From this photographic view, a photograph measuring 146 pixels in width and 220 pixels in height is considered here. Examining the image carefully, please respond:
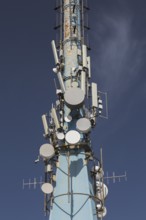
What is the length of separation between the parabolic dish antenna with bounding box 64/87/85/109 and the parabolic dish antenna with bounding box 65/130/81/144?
1.40 metres

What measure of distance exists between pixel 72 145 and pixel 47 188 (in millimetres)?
2525

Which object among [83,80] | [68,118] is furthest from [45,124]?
[83,80]

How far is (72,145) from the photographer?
22766 millimetres

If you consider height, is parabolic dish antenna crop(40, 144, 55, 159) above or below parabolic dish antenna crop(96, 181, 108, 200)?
above

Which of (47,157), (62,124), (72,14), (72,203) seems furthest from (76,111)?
(72,14)

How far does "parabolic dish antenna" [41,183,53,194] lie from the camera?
21984 mm

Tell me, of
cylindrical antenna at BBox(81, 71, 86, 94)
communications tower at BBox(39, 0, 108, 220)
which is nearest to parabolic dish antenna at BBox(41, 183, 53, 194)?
communications tower at BBox(39, 0, 108, 220)

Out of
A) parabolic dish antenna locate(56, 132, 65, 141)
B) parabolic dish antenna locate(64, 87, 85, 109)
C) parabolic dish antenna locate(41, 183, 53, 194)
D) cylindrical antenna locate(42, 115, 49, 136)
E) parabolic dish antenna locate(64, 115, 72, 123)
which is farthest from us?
cylindrical antenna locate(42, 115, 49, 136)

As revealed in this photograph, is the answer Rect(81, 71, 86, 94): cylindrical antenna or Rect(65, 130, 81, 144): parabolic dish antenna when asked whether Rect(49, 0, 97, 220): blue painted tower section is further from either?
Rect(65, 130, 81, 144): parabolic dish antenna

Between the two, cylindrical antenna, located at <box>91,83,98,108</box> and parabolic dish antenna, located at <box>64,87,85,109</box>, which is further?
cylindrical antenna, located at <box>91,83,98,108</box>

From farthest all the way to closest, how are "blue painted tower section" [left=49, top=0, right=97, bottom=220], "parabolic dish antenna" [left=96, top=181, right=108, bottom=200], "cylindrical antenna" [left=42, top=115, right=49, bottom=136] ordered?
"cylindrical antenna" [left=42, top=115, right=49, bottom=136]
"parabolic dish antenna" [left=96, top=181, right=108, bottom=200]
"blue painted tower section" [left=49, top=0, right=97, bottom=220]

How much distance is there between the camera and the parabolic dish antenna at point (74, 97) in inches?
888

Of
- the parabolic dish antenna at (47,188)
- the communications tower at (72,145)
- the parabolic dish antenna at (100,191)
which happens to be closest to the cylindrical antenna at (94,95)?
the communications tower at (72,145)

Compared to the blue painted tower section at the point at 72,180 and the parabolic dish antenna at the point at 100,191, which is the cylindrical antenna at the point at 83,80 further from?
the parabolic dish antenna at the point at 100,191
